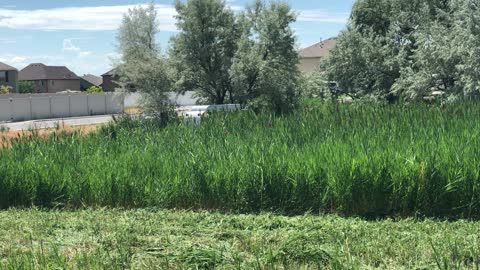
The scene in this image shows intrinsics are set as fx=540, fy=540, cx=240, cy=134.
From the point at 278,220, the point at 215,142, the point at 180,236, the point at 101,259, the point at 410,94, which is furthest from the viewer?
the point at 410,94

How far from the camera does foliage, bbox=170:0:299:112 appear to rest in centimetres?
2816

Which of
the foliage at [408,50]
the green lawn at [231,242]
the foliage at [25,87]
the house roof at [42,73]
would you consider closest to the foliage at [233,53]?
the foliage at [408,50]

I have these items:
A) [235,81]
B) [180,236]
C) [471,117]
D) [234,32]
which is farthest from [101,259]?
[234,32]

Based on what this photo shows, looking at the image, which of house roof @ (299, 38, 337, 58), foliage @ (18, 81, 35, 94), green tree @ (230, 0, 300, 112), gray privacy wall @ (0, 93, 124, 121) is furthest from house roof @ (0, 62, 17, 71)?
green tree @ (230, 0, 300, 112)

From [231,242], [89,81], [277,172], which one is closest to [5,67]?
[89,81]

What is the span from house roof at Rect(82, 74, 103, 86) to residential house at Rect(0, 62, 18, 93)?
31.4 meters

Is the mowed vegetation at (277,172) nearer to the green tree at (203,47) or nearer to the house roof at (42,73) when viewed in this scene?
the green tree at (203,47)

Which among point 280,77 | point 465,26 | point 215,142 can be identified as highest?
point 465,26

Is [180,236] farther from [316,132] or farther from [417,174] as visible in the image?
[316,132]

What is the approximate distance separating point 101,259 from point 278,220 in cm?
282

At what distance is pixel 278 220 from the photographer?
7230 millimetres

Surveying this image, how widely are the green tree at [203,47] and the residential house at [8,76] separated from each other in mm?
51650

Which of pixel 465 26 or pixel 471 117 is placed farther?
pixel 465 26

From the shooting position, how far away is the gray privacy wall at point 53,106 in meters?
46.6
